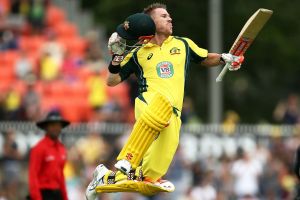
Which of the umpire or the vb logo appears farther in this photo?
the umpire

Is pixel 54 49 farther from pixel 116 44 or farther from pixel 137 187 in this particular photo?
pixel 137 187

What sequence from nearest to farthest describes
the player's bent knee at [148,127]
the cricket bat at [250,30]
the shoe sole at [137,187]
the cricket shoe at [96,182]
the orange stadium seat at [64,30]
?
the player's bent knee at [148,127] → the shoe sole at [137,187] → the cricket bat at [250,30] → the cricket shoe at [96,182] → the orange stadium seat at [64,30]

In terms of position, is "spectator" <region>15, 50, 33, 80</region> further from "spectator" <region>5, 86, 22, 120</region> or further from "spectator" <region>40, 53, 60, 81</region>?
"spectator" <region>5, 86, 22, 120</region>

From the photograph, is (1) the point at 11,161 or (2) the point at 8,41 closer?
(1) the point at 11,161

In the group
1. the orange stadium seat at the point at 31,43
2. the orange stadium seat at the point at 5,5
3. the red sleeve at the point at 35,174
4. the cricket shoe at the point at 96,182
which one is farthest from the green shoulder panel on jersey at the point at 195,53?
the orange stadium seat at the point at 5,5

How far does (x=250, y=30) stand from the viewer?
14836 millimetres

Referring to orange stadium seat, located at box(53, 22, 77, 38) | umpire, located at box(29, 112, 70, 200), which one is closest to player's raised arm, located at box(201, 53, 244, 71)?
umpire, located at box(29, 112, 70, 200)

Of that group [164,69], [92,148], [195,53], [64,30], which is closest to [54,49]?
[64,30]

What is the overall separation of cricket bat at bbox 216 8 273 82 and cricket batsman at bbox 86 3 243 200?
0.41 feet

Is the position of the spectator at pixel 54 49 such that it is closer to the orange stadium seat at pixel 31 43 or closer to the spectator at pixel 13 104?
the orange stadium seat at pixel 31 43

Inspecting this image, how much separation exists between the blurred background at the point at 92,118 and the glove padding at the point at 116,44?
689 centimetres

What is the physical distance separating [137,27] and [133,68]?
1.02 meters

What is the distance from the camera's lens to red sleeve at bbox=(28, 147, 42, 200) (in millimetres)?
16875

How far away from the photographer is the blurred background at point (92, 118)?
2453cm
